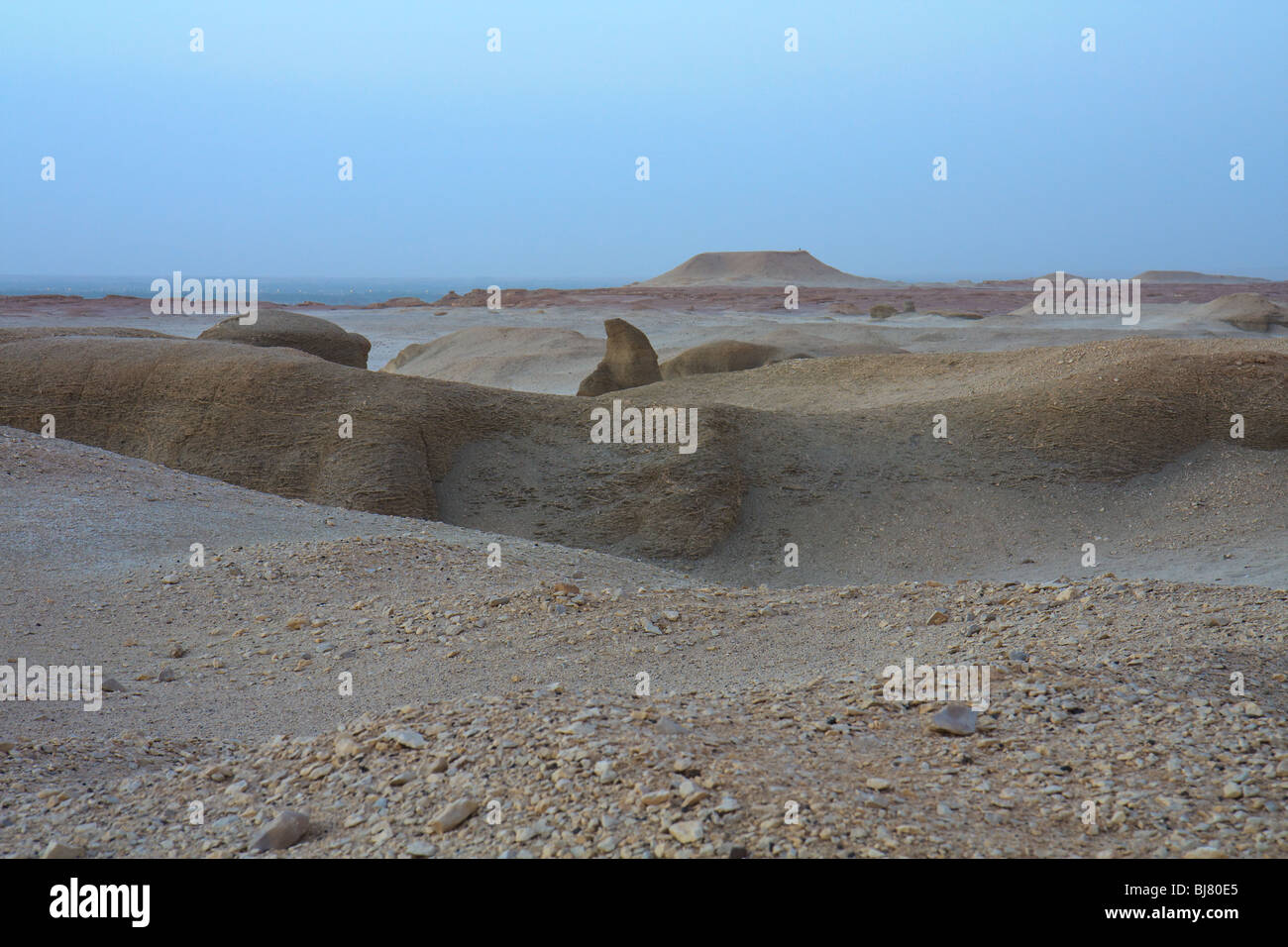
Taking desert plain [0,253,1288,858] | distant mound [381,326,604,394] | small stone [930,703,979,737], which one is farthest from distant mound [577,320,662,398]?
small stone [930,703,979,737]

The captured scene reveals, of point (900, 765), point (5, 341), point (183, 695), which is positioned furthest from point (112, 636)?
point (5, 341)

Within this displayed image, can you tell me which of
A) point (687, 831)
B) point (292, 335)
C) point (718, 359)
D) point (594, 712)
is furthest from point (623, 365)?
point (687, 831)

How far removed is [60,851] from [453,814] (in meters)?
1.02

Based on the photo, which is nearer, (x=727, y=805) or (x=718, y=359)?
(x=727, y=805)

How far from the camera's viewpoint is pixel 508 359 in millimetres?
26578

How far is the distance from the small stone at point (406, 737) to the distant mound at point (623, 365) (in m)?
12.9

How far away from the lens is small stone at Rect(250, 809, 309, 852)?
268 centimetres

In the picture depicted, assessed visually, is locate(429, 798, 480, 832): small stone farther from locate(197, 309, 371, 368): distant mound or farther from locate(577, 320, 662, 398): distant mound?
locate(577, 320, 662, 398): distant mound

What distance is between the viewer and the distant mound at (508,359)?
25109 mm

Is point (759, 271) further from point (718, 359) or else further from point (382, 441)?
point (382, 441)

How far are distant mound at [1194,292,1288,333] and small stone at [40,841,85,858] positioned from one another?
37.1 meters

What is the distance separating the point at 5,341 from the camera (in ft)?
37.1

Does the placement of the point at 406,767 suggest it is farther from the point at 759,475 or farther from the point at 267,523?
the point at 759,475

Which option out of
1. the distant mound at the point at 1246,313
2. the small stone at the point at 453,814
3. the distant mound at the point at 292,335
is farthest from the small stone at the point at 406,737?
the distant mound at the point at 1246,313
